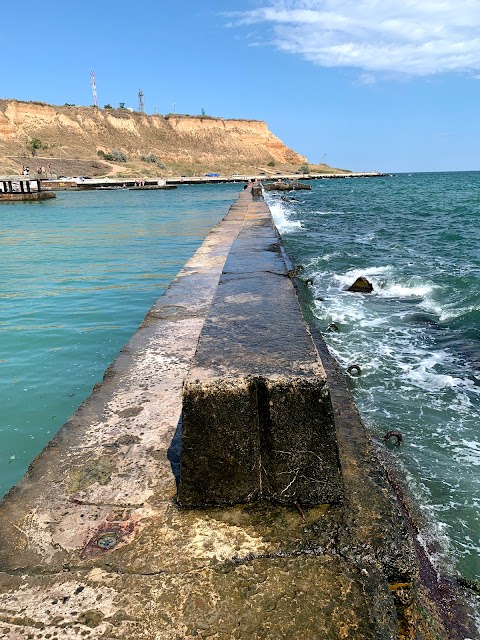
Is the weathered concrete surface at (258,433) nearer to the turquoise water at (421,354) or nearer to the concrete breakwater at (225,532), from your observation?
the concrete breakwater at (225,532)

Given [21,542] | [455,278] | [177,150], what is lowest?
[455,278]

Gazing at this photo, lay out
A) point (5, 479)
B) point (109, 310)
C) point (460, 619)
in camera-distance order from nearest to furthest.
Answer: point (460, 619), point (5, 479), point (109, 310)

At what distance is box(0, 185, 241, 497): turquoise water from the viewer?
4.16 meters

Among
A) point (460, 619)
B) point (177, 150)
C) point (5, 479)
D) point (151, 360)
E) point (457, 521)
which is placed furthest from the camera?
point (177, 150)

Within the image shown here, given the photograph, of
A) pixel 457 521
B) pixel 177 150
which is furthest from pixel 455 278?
pixel 177 150

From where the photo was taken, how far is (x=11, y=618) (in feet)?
5.24

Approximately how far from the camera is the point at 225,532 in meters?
1.93

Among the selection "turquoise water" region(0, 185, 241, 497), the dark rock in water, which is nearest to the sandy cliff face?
"turquoise water" region(0, 185, 241, 497)

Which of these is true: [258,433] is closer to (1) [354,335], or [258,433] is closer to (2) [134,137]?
(1) [354,335]

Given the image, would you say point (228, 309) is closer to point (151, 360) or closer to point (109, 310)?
point (151, 360)

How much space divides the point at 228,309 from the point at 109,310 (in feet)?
16.1

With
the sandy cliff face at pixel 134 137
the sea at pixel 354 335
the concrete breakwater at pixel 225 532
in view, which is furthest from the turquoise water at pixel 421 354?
the sandy cliff face at pixel 134 137

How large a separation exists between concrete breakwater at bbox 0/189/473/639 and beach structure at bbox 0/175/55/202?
3995cm

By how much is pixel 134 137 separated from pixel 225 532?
103591mm
